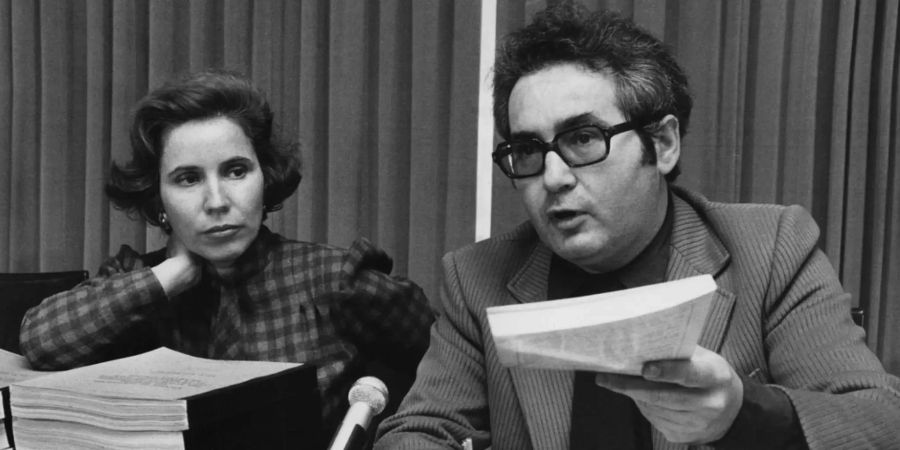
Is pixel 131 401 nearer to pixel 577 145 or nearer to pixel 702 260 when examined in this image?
pixel 577 145

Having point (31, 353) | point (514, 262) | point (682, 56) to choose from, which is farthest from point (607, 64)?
point (31, 353)

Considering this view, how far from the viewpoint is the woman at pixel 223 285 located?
4.24ft

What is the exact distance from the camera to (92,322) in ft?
4.29

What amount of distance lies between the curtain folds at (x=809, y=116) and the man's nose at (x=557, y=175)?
76cm

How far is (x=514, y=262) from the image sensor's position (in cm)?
122

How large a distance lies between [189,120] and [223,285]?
1.06ft

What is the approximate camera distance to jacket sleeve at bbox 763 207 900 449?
2.65 ft

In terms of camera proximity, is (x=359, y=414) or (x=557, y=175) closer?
(x=359, y=414)

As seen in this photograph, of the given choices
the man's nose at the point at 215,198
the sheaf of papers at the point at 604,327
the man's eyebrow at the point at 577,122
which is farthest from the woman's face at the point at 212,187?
the sheaf of papers at the point at 604,327

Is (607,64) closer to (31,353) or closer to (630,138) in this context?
(630,138)

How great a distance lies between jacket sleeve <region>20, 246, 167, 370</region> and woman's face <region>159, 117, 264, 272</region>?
0.42 ft

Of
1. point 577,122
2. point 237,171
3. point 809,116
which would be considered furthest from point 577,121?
point 809,116

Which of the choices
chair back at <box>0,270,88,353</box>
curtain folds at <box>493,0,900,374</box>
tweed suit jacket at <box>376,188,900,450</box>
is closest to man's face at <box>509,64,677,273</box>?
tweed suit jacket at <box>376,188,900,450</box>

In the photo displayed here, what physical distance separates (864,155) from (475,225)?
92cm
